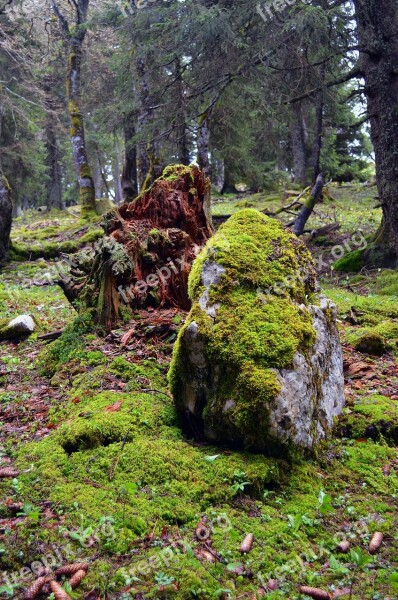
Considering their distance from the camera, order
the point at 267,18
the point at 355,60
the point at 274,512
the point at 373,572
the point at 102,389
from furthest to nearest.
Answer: the point at 355,60 → the point at 267,18 → the point at 102,389 → the point at 274,512 → the point at 373,572

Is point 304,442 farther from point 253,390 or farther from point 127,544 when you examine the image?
point 127,544

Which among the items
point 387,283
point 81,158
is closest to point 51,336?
point 387,283

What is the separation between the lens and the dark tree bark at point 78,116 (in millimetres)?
16547

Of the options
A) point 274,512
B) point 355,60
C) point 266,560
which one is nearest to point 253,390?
point 274,512

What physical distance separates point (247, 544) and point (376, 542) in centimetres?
77

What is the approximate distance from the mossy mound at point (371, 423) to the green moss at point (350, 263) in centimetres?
660

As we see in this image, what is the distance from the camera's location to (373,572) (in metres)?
2.52

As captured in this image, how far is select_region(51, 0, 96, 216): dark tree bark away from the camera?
16547 millimetres

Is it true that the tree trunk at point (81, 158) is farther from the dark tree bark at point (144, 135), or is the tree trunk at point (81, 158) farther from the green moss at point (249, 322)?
the green moss at point (249, 322)

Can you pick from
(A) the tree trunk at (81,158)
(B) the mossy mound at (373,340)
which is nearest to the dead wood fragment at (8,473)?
(B) the mossy mound at (373,340)

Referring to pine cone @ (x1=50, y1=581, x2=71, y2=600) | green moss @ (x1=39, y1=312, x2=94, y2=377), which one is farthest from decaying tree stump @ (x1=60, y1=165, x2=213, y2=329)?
pine cone @ (x1=50, y1=581, x2=71, y2=600)

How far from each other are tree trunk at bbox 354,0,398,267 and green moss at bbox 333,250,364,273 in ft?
3.74

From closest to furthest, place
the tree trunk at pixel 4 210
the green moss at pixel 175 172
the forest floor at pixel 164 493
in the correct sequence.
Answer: the forest floor at pixel 164 493 → the green moss at pixel 175 172 → the tree trunk at pixel 4 210

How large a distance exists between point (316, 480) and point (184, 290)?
11.2ft
